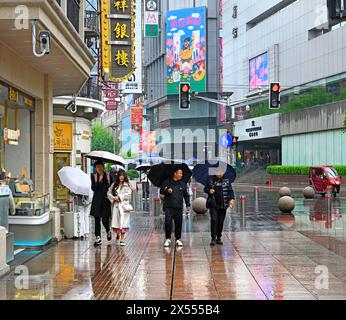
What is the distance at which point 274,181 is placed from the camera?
6088 centimetres

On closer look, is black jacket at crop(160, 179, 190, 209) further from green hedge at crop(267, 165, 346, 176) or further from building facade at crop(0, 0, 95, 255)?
green hedge at crop(267, 165, 346, 176)

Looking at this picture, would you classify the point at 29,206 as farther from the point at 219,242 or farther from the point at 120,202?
the point at 219,242

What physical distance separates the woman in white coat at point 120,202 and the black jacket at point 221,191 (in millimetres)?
1730

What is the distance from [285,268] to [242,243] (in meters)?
3.38

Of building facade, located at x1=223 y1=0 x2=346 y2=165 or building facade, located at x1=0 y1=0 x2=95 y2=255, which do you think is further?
building facade, located at x1=223 y1=0 x2=346 y2=165

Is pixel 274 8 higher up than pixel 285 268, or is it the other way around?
pixel 274 8

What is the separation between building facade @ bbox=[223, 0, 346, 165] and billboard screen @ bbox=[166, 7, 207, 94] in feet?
19.0

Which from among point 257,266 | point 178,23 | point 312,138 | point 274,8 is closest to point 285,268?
point 257,266

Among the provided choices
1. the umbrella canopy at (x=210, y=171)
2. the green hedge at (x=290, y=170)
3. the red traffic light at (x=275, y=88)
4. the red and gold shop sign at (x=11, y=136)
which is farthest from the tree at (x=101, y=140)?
the umbrella canopy at (x=210, y=171)

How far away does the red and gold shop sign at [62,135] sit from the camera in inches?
1062

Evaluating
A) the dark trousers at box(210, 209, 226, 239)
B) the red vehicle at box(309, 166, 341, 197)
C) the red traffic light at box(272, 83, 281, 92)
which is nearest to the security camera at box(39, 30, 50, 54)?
the dark trousers at box(210, 209, 226, 239)

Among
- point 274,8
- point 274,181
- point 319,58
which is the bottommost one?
point 274,181

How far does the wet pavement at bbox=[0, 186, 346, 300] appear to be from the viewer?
8305 mm
